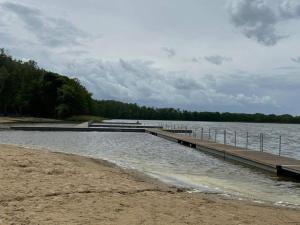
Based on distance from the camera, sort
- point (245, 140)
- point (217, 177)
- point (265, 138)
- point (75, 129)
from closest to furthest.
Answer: point (217, 177)
point (245, 140)
point (75, 129)
point (265, 138)

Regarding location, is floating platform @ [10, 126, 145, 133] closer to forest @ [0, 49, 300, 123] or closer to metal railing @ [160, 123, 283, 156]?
metal railing @ [160, 123, 283, 156]

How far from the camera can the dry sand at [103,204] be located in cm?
828

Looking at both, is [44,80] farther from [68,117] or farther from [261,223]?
[261,223]

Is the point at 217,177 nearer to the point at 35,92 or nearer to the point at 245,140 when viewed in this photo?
the point at 245,140

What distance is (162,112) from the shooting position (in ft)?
550

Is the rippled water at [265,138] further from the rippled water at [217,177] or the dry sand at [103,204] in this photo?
the dry sand at [103,204]

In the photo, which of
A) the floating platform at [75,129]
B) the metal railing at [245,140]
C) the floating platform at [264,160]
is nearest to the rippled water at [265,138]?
the metal railing at [245,140]

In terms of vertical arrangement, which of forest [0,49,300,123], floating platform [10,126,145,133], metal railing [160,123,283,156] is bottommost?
metal railing [160,123,283,156]

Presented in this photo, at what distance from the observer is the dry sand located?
8.28 metres

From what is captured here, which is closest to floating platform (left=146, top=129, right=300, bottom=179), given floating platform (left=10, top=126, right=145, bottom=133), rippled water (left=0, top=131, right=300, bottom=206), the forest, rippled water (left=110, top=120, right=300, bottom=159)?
rippled water (left=0, top=131, right=300, bottom=206)

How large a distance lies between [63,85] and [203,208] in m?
90.8

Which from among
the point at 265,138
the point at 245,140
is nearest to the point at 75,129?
the point at 245,140

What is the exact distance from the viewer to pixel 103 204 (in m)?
9.45

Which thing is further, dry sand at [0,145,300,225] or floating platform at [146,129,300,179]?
floating platform at [146,129,300,179]
